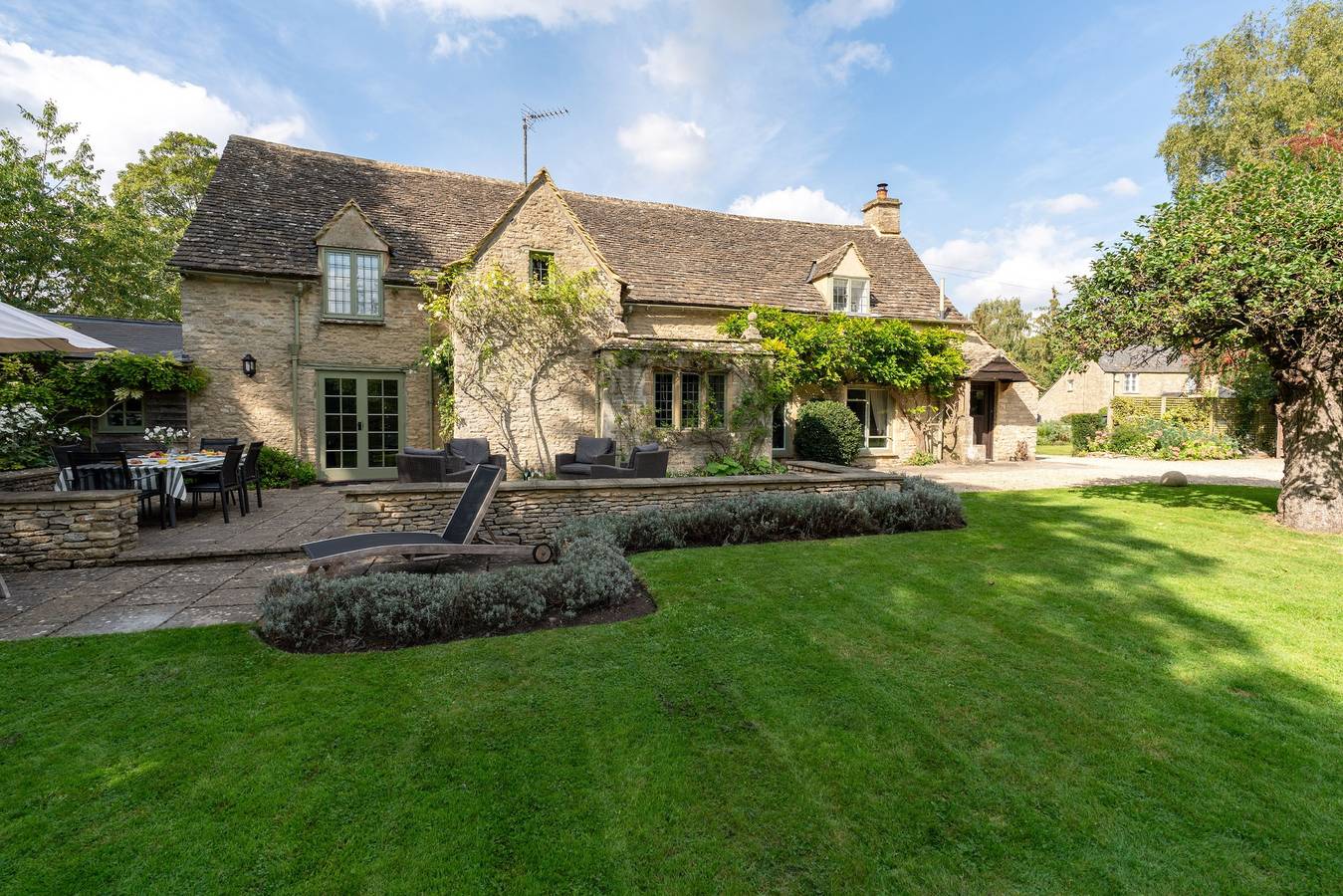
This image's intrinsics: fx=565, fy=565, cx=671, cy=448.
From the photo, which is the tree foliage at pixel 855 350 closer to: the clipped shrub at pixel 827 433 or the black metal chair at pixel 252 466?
the clipped shrub at pixel 827 433

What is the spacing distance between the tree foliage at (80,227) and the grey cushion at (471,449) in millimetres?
23089

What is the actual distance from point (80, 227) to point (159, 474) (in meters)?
23.5

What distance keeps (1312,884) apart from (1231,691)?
6.80 ft

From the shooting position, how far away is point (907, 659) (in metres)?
4.49

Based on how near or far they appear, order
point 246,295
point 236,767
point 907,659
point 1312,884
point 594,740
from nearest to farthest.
Answer: 1. point 1312,884
2. point 236,767
3. point 594,740
4. point 907,659
5. point 246,295

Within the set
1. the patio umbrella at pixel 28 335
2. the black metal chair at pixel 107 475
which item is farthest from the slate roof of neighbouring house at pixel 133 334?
the patio umbrella at pixel 28 335

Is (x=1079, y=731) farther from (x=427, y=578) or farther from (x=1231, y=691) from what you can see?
(x=427, y=578)

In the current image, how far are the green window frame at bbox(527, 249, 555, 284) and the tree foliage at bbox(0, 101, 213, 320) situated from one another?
22.5 m

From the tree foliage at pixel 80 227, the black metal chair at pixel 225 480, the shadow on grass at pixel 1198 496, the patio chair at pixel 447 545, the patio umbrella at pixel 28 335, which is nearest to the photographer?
the patio chair at pixel 447 545

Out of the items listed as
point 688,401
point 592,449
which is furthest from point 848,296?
point 592,449

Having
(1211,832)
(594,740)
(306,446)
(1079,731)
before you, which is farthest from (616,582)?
(306,446)

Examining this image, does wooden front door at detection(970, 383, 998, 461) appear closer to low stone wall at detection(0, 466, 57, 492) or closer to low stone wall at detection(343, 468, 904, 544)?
low stone wall at detection(343, 468, 904, 544)

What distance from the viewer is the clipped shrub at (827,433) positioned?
1728 centimetres

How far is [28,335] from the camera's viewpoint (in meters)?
6.22
